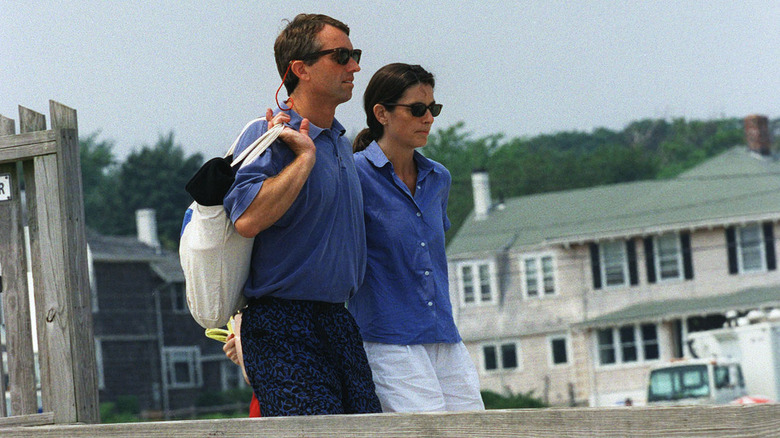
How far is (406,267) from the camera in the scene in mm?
4523

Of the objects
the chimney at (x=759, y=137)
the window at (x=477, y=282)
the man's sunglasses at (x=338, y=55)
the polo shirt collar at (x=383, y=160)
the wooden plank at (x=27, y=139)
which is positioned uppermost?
the chimney at (x=759, y=137)

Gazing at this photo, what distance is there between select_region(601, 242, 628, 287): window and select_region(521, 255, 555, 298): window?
2299 mm

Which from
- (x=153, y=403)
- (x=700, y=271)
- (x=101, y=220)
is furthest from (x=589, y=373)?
(x=101, y=220)

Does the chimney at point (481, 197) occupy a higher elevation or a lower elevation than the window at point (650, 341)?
higher

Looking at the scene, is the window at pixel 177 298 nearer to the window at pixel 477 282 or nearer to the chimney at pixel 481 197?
the window at pixel 477 282

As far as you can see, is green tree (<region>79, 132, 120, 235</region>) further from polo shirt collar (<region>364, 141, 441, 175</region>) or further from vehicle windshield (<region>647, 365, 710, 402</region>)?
polo shirt collar (<region>364, 141, 441, 175</region>)

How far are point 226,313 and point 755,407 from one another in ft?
6.15

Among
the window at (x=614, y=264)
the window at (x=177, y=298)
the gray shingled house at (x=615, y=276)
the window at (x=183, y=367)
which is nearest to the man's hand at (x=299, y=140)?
the gray shingled house at (x=615, y=276)

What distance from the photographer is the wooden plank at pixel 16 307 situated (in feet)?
15.2

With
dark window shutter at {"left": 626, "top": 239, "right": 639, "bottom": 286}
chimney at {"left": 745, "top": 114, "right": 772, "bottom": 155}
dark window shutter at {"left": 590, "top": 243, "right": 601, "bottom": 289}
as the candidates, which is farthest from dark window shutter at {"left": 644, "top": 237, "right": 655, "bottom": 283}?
chimney at {"left": 745, "top": 114, "right": 772, "bottom": 155}

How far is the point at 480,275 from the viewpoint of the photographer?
2023 inches

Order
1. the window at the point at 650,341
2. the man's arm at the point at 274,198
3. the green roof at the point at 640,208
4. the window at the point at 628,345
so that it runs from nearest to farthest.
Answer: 1. the man's arm at the point at 274,198
2. the window at the point at 650,341
3. the window at the point at 628,345
4. the green roof at the point at 640,208

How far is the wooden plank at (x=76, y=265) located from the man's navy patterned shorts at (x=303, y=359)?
896 millimetres

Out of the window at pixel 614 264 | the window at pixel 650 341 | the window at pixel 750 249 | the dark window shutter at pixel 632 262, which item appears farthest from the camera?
the window at pixel 614 264
